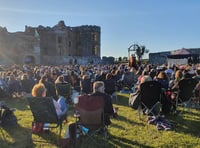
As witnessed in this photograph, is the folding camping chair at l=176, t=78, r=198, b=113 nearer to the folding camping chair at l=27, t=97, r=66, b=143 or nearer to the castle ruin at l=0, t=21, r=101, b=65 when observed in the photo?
the folding camping chair at l=27, t=97, r=66, b=143

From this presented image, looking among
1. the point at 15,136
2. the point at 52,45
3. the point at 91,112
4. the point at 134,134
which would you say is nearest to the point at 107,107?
the point at 91,112

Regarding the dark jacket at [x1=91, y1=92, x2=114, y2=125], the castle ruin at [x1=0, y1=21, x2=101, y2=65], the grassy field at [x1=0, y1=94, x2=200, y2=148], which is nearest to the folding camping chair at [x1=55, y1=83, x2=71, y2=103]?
the grassy field at [x1=0, y1=94, x2=200, y2=148]

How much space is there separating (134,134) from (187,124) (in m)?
1.83

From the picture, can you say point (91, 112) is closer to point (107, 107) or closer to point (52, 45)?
point (107, 107)

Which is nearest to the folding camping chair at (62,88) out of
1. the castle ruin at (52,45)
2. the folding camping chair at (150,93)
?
the folding camping chair at (150,93)

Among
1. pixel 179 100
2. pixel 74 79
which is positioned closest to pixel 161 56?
pixel 74 79

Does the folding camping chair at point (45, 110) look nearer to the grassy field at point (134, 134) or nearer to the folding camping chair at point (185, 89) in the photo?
the grassy field at point (134, 134)

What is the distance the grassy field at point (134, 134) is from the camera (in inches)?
252

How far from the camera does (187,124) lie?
7.96m

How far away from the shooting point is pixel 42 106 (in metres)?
6.29

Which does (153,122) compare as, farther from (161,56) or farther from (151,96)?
(161,56)

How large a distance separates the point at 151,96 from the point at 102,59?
6264 centimetres

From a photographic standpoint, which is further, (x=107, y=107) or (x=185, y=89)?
(x=185, y=89)

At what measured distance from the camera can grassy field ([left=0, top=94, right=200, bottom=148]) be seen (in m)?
6.41
